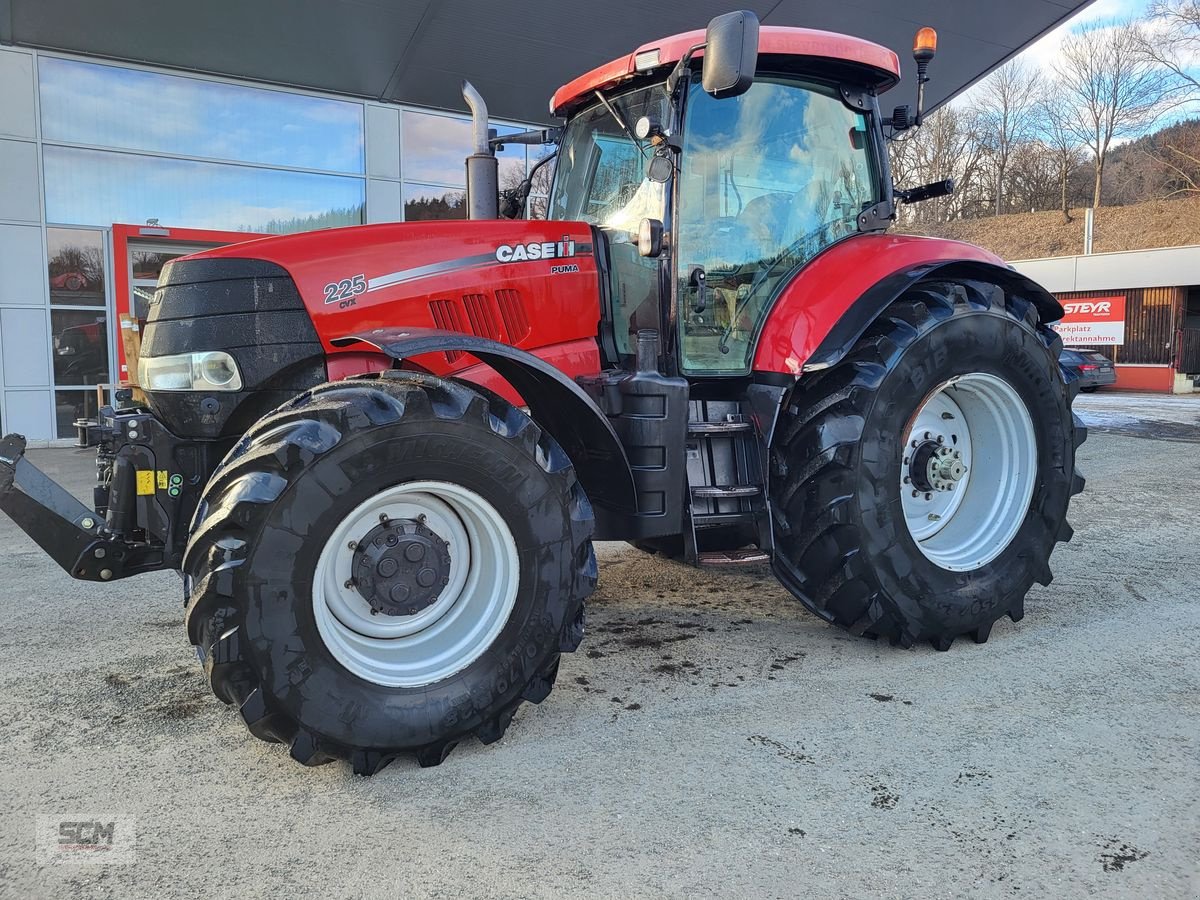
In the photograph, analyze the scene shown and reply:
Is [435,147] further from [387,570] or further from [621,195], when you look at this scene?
[387,570]

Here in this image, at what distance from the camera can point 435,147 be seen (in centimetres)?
1273

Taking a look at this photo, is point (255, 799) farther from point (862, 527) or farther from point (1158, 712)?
point (1158, 712)

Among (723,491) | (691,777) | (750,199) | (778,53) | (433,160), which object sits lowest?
(691,777)

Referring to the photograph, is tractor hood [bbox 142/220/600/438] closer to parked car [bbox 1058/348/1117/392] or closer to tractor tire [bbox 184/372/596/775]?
tractor tire [bbox 184/372/596/775]

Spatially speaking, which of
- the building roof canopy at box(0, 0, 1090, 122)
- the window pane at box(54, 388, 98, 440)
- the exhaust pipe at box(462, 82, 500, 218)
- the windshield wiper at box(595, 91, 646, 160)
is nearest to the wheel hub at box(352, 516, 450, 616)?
the windshield wiper at box(595, 91, 646, 160)

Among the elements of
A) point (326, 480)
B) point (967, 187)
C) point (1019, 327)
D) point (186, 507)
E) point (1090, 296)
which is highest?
point (967, 187)

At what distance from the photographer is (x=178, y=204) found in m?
11.4

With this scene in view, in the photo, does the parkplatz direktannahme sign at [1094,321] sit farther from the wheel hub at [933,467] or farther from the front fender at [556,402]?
the front fender at [556,402]

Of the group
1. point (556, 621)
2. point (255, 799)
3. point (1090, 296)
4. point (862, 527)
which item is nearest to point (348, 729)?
point (255, 799)

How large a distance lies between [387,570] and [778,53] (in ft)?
8.57

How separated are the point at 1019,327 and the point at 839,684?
5.81 feet

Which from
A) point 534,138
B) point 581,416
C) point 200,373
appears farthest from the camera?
point 534,138

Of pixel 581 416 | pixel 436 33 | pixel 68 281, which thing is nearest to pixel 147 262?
pixel 68 281

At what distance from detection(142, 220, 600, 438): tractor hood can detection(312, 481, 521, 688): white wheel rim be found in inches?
28.8
